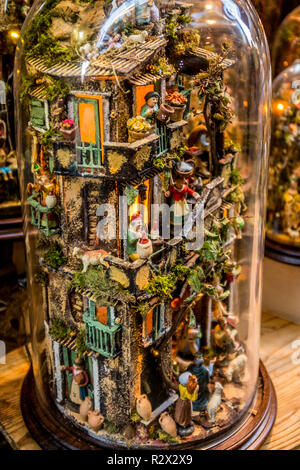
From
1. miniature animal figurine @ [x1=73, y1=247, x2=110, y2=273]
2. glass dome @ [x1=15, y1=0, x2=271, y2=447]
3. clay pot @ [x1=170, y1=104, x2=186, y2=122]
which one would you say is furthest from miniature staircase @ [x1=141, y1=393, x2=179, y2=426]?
clay pot @ [x1=170, y1=104, x2=186, y2=122]

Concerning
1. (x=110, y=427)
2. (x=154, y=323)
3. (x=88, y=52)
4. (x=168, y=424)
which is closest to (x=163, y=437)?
(x=168, y=424)

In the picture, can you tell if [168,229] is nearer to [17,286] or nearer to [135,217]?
[135,217]

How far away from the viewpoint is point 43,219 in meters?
1.69

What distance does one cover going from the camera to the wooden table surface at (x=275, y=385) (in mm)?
1877

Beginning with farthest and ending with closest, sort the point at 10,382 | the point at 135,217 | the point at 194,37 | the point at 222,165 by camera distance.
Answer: the point at 10,382 → the point at 222,165 → the point at 194,37 → the point at 135,217

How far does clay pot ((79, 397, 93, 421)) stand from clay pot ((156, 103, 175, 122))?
0.88 metres

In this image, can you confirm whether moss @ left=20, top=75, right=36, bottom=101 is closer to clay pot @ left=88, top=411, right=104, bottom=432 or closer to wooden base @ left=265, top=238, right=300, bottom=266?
clay pot @ left=88, top=411, right=104, bottom=432

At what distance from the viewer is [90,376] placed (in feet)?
6.01

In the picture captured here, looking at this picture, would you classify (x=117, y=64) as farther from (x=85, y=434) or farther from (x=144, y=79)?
(x=85, y=434)

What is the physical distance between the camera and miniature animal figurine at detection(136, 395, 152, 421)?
1.71 m

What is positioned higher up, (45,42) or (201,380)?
(45,42)

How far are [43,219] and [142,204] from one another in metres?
0.30
